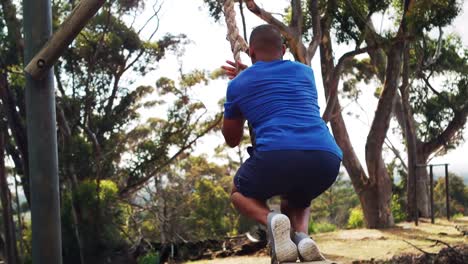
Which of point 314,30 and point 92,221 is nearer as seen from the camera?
point 314,30

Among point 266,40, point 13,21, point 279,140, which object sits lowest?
point 279,140

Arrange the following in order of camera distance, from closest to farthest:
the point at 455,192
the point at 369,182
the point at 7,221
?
the point at 7,221
the point at 369,182
the point at 455,192

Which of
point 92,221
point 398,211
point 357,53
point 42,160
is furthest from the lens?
point 398,211

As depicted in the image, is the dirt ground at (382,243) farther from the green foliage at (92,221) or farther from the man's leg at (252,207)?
the man's leg at (252,207)

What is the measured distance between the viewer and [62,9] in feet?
47.6

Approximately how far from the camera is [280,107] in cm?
249

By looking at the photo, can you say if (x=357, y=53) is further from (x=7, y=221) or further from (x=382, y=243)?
(x=7, y=221)

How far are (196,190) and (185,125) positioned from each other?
8566mm

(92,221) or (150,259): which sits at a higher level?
(92,221)

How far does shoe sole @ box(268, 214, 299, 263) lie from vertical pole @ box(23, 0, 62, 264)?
6.83 feet

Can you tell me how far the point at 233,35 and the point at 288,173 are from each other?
97 cm

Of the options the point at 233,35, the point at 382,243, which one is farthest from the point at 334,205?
the point at 233,35

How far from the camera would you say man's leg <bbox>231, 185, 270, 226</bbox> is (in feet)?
8.16

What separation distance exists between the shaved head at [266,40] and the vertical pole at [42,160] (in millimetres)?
1827
